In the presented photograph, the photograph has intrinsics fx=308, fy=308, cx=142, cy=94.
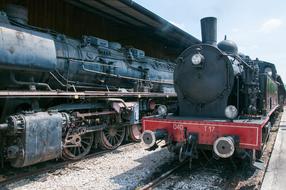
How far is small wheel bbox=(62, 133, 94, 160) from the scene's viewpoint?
6.95 metres

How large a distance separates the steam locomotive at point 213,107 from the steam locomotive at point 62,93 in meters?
1.80

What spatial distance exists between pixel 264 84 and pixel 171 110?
2.20 m

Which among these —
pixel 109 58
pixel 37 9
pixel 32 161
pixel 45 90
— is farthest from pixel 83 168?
pixel 37 9

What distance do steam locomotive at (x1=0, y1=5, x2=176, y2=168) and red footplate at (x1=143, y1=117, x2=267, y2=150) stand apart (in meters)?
1.83

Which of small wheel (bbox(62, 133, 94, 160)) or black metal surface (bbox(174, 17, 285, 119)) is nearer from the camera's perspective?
black metal surface (bbox(174, 17, 285, 119))

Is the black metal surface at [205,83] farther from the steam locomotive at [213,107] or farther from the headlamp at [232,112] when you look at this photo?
the headlamp at [232,112]

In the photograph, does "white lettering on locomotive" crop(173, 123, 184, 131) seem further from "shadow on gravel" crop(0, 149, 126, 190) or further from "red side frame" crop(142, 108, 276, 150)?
"shadow on gravel" crop(0, 149, 126, 190)

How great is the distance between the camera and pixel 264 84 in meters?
7.04

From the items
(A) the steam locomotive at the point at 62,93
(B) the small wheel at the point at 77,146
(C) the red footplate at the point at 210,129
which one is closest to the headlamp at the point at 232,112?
(C) the red footplate at the point at 210,129

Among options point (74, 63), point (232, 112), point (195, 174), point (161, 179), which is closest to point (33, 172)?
point (161, 179)

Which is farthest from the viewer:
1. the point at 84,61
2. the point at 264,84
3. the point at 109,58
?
the point at 109,58

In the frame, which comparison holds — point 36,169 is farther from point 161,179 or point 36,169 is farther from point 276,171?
A: point 276,171

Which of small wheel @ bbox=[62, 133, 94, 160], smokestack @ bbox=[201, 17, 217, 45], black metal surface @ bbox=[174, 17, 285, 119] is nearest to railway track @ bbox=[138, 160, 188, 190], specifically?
black metal surface @ bbox=[174, 17, 285, 119]

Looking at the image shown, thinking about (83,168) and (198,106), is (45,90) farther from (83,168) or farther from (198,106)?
(198,106)
